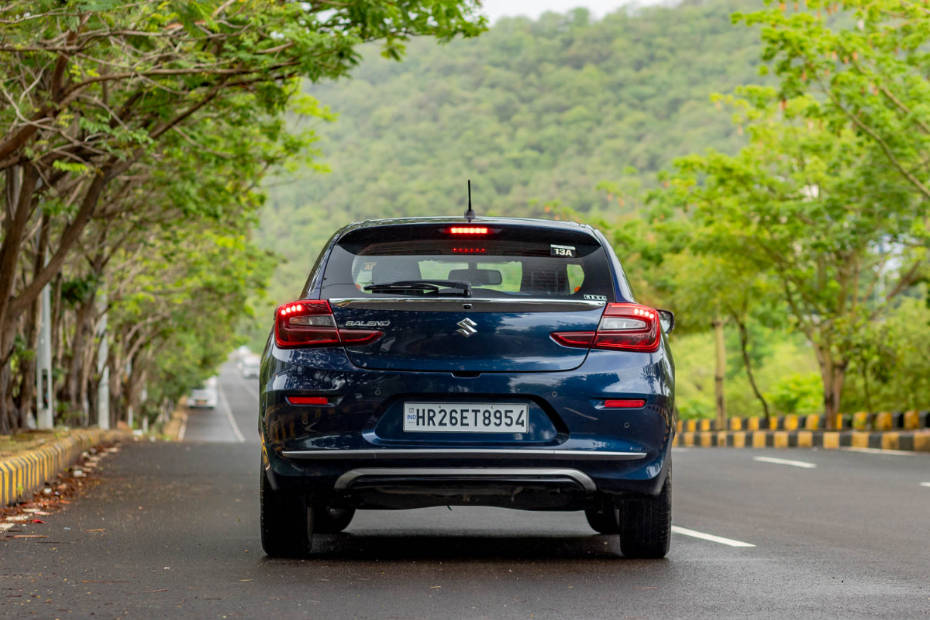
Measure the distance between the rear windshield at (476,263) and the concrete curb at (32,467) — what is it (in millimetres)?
4801

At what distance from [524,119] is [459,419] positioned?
119 m

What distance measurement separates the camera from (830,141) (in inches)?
1161

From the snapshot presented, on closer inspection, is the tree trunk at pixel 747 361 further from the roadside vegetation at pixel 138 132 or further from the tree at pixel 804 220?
the roadside vegetation at pixel 138 132

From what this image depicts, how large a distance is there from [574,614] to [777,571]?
6.02 feet

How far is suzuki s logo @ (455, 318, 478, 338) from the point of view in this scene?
6590 millimetres

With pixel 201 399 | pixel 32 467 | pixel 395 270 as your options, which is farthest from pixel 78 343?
pixel 201 399

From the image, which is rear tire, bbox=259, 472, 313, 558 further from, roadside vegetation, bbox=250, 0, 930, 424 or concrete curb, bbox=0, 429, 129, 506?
roadside vegetation, bbox=250, 0, 930, 424

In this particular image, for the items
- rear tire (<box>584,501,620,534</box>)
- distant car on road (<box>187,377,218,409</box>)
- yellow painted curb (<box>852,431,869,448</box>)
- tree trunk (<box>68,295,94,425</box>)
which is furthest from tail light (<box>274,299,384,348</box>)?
distant car on road (<box>187,377,218,409</box>)

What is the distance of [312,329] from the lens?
6.68m

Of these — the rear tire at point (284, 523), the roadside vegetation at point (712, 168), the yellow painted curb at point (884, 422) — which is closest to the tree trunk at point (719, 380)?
the roadside vegetation at point (712, 168)

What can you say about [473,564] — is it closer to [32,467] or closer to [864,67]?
[32,467]

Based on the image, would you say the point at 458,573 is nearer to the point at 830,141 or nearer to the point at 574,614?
the point at 574,614

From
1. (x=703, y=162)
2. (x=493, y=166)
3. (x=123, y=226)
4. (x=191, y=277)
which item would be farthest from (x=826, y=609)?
(x=493, y=166)

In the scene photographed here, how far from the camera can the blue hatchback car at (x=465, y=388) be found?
655 cm
